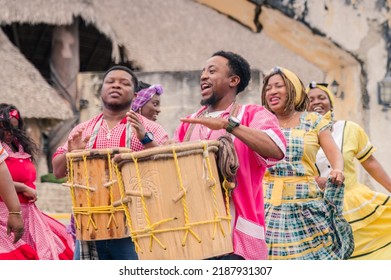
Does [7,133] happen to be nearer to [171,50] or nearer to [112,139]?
[112,139]

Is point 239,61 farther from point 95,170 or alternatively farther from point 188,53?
point 188,53

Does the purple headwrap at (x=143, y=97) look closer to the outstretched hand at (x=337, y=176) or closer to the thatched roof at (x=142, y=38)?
the outstretched hand at (x=337, y=176)

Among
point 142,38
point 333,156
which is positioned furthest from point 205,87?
point 142,38

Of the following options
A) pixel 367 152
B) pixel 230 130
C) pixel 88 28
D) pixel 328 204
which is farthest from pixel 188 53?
pixel 230 130

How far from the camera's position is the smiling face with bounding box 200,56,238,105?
4.86 metres

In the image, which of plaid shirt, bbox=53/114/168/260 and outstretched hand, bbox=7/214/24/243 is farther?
outstretched hand, bbox=7/214/24/243

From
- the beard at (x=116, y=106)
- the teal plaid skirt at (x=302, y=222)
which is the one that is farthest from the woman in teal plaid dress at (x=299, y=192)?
the beard at (x=116, y=106)

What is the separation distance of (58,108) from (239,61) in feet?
38.4

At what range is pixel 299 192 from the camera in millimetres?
6070

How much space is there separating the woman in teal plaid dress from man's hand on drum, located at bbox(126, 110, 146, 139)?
140 centimetres

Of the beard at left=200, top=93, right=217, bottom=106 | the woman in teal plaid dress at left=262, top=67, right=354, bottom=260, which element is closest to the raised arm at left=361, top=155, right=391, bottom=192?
the woman in teal plaid dress at left=262, top=67, right=354, bottom=260

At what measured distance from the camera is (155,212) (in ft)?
14.0

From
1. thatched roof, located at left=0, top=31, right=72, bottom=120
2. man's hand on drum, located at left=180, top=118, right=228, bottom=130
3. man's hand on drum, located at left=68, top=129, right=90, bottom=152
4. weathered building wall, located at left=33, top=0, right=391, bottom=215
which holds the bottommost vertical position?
man's hand on drum, located at left=180, top=118, right=228, bottom=130

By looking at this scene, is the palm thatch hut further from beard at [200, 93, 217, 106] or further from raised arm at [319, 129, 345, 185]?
beard at [200, 93, 217, 106]
